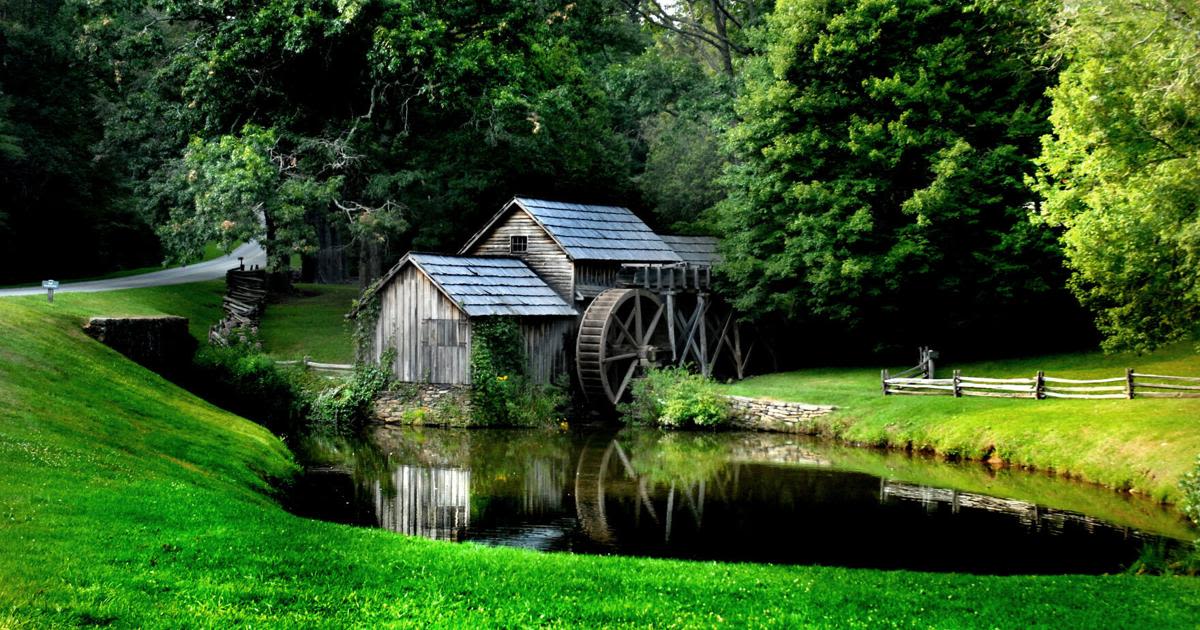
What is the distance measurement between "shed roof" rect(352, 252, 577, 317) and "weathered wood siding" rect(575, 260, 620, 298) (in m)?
0.99

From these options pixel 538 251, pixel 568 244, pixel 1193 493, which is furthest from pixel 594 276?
pixel 1193 493

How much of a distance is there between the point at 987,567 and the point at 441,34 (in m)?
27.1

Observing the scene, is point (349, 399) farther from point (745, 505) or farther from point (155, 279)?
point (155, 279)

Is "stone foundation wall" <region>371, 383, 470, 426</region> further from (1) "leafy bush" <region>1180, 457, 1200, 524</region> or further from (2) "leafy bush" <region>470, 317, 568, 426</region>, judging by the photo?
(1) "leafy bush" <region>1180, 457, 1200, 524</region>

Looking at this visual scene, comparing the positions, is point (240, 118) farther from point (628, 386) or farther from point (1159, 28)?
point (1159, 28)

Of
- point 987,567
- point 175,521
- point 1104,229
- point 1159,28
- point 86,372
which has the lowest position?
point 987,567

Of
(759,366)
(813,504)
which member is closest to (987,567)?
(813,504)

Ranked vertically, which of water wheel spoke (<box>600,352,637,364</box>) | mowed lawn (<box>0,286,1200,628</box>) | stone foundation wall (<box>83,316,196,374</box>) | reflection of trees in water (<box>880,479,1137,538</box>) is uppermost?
stone foundation wall (<box>83,316,196,374</box>)

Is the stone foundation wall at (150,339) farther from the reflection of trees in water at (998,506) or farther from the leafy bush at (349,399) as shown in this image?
the reflection of trees in water at (998,506)

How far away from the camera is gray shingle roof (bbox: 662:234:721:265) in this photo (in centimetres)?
3953

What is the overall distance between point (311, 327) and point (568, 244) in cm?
1213

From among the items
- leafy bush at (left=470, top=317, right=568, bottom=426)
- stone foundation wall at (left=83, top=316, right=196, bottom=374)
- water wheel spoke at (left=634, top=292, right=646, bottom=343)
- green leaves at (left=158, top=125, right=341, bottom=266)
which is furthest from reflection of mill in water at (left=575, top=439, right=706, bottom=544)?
green leaves at (left=158, top=125, right=341, bottom=266)

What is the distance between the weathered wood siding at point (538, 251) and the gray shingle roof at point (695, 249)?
5.04 m

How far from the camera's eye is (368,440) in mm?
29562
